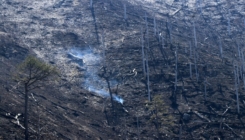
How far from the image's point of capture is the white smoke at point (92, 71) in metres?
34.6

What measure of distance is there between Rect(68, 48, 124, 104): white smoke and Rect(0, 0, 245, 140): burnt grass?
82 cm

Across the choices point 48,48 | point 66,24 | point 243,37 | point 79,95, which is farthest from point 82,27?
point 243,37

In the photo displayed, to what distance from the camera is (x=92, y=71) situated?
3784 centimetres

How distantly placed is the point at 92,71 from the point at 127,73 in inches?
147

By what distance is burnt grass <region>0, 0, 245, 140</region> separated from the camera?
1094 inches

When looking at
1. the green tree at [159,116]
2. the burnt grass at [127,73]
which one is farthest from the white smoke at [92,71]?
the green tree at [159,116]

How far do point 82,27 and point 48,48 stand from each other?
Answer: 7355mm

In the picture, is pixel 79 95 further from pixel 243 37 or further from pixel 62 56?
pixel 243 37

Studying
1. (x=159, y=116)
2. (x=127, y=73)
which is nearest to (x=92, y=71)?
(x=127, y=73)

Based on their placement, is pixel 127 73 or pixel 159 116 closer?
pixel 159 116

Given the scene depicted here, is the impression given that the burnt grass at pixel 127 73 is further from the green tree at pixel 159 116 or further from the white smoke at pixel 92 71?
the white smoke at pixel 92 71

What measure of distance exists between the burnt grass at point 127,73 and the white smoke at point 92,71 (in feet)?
2.70

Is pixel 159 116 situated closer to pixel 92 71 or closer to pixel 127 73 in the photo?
pixel 127 73

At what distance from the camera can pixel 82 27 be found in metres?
47.3
